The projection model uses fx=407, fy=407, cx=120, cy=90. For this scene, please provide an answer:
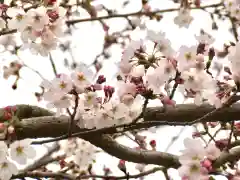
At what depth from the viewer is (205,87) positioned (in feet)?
5.65

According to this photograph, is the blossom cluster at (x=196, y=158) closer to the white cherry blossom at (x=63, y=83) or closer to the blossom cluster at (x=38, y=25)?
the white cherry blossom at (x=63, y=83)

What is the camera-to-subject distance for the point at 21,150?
72.6 inches

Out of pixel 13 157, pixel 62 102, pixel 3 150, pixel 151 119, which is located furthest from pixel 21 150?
pixel 151 119

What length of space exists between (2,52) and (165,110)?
6.15ft

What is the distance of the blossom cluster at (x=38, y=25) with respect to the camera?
2.03m

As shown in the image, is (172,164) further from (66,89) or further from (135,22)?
(135,22)

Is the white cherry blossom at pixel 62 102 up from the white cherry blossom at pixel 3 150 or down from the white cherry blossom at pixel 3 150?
up

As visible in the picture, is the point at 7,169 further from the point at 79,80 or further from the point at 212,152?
the point at 212,152

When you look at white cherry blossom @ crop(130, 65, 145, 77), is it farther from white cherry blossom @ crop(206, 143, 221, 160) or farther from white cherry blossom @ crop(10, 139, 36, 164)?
white cherry blossom @ crop(10, 139, 36, 164)

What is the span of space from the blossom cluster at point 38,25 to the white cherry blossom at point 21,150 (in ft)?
1.83

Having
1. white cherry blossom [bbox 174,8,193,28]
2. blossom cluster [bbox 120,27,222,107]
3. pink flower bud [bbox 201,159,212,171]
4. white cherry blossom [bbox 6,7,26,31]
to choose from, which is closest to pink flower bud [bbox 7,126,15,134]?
blossom cluster [bbox 120,27,222,107]

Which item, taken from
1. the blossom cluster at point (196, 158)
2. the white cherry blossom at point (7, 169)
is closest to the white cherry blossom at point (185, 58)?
the blossom cluster at point (196, 158)

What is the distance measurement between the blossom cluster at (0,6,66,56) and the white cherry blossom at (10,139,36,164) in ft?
1.83

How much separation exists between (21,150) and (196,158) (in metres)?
0.78
